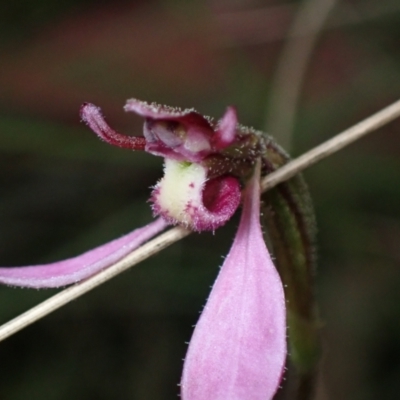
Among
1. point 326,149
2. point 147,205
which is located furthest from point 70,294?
point 147,205

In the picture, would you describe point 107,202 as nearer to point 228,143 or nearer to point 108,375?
point 108,375

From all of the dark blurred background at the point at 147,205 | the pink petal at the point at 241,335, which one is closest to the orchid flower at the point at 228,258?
the pink petal at the point at 241,335

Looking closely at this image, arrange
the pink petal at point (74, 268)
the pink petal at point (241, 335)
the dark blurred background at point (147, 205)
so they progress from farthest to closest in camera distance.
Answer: the dark blurred background at point (147, 205) < the pink petal at point (74, 268) < the pink petal at point (241, 335)

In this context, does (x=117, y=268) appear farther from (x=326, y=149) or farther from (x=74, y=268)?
(x=326, y=149)

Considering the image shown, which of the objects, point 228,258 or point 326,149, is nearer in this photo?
point 228,258

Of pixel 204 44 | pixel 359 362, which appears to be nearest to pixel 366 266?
pixel 359 362

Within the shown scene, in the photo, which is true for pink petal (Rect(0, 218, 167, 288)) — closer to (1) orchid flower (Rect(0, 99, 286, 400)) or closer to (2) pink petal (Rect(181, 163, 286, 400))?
(1) orchid flower (Rect(0, 99, 286, 400))

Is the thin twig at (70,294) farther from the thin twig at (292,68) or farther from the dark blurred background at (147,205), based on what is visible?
the thin twig at (292,68)
